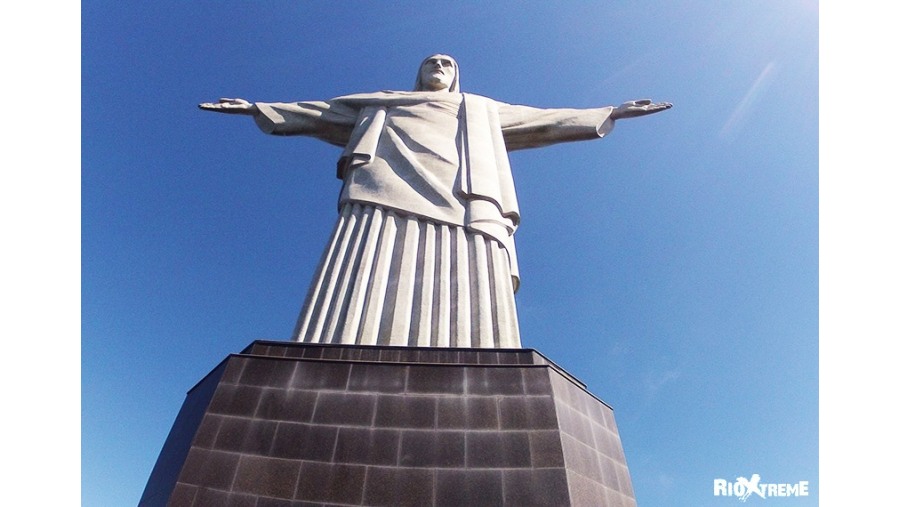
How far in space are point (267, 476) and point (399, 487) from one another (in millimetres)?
1149

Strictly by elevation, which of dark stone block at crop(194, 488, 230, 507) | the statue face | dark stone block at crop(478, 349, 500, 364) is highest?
the statue face

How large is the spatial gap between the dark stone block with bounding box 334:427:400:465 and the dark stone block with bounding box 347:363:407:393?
0.44 metres

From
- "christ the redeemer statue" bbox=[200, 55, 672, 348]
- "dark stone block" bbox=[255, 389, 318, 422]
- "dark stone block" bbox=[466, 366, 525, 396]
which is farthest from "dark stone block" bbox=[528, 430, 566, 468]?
"dark stone block" bbox=[255, 389, 318, 422]

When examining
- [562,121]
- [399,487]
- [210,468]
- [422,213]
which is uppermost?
[562,121]

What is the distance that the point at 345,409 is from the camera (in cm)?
589

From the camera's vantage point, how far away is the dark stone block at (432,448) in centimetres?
549

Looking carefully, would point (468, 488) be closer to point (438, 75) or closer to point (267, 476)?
point (267, 476)

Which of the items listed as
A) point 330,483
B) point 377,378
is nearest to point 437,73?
point 377,378

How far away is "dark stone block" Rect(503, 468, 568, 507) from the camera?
17.1ft

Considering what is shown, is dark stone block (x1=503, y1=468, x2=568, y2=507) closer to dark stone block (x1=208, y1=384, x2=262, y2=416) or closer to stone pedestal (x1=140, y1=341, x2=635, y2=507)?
stone pedestal (x1=140, y1=341, x2=635, y2=507)

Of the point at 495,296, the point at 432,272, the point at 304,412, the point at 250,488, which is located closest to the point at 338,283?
the point at 432,272

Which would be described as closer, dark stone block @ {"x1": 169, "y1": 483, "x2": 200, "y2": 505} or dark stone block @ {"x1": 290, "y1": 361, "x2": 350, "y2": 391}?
dark stone block @ {"x1": 169, "y1": 483, "x2": 200, "y2": 505}

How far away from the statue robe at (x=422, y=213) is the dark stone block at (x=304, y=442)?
5.86 ft

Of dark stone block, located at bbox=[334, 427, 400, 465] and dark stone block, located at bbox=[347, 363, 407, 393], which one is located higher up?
dark stone block, located at bbox=[347, 363, 407, 393]
